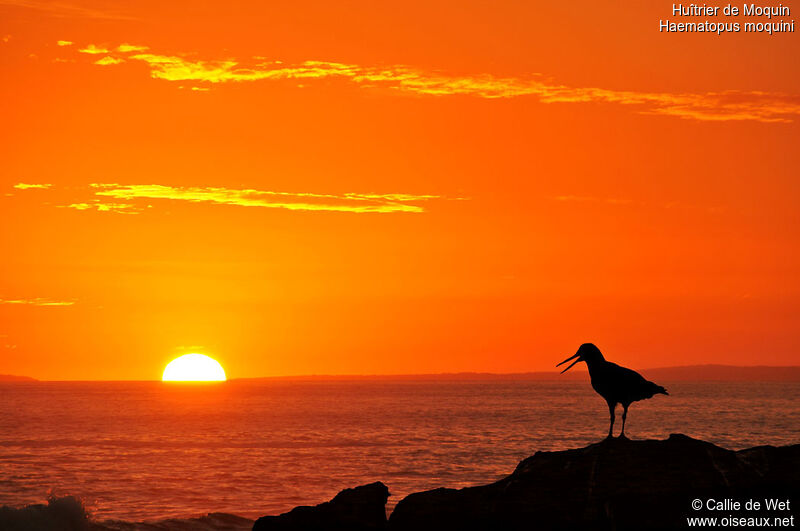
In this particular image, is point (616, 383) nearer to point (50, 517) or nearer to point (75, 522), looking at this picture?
point (75, 522)

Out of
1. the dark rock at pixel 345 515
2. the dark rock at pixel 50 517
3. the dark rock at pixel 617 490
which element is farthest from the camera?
the dark rock at pixel 50 517

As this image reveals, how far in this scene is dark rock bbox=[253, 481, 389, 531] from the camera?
18.0 m

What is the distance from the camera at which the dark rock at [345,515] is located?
18.0 meters

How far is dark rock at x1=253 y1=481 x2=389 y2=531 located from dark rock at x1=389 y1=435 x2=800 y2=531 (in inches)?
31.1

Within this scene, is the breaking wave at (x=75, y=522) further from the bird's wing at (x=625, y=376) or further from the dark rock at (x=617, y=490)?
the bird's wing at (x=625, y=376)

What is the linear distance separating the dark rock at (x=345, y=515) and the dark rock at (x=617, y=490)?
790 millimetres

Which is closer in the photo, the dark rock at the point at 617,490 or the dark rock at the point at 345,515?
the dark rock at the point at 617,490

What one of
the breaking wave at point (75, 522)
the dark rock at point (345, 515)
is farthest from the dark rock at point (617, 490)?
the breaking wave at point (75, 522)

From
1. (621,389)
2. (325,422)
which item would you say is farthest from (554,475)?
(325,422)

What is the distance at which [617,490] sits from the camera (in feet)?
53.0

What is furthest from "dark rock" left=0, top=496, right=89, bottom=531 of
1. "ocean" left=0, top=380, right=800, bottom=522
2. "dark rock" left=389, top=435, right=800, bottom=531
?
"dark rock" left=389, top=435, right=800, bottom=531

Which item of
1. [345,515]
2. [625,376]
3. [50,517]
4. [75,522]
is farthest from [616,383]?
[50,517]

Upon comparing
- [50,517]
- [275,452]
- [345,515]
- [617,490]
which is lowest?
[275,452]

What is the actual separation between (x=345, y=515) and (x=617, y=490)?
5358 mm
